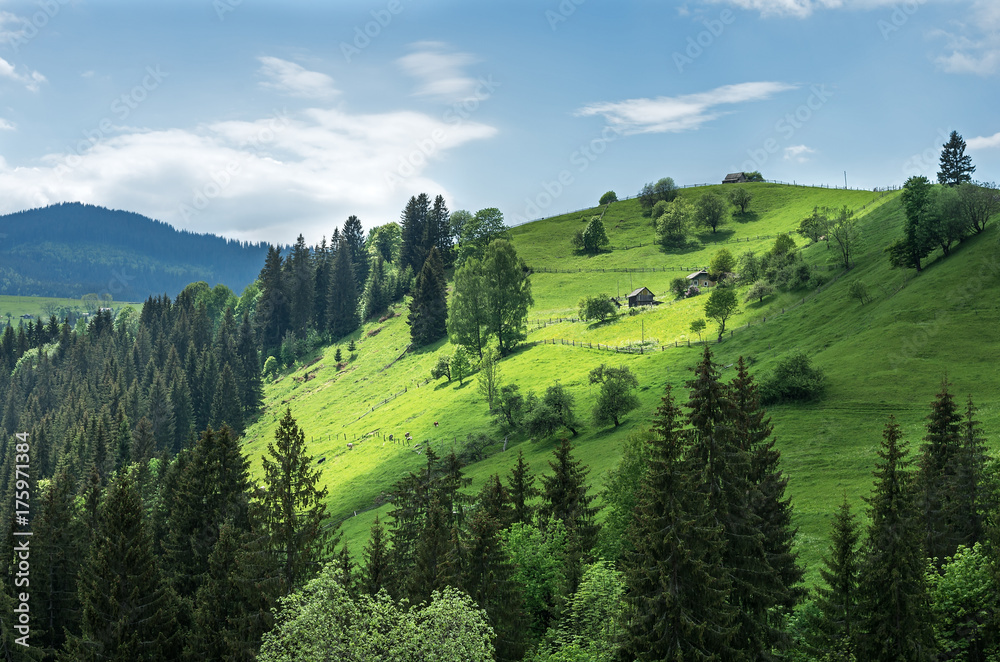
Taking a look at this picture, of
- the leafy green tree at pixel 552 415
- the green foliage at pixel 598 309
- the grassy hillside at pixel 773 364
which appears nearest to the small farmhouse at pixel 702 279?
the grassy hillside at pixel 773 364

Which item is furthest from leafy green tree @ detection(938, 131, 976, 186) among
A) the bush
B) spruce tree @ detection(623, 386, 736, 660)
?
spruce tree @ detection(623, 386, 736, 660)

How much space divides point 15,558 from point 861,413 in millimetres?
60667

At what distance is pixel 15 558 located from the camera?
4531 centimetres

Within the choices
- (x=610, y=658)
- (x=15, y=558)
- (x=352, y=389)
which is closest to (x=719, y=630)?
(x=610, y=658)

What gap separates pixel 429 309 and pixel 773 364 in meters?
70.1

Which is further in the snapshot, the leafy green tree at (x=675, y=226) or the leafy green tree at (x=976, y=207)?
the leafy green tree at (x=675, y=226)

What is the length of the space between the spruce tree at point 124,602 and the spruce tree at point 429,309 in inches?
3441

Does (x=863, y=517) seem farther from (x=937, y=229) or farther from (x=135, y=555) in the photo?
(x=937, y=229)

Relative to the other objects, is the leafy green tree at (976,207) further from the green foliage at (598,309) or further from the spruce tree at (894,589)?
the spruce tree at (894,589)

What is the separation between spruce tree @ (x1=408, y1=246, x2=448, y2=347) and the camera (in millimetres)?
123188

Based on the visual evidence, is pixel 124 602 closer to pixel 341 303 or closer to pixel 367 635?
pixel 367 635

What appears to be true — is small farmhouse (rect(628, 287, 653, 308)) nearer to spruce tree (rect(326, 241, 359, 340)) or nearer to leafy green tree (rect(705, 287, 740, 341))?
leafy green tree (rect(705, 287, 740, 341))

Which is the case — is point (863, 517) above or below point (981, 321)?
below

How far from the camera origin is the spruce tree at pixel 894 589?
81.9ft
